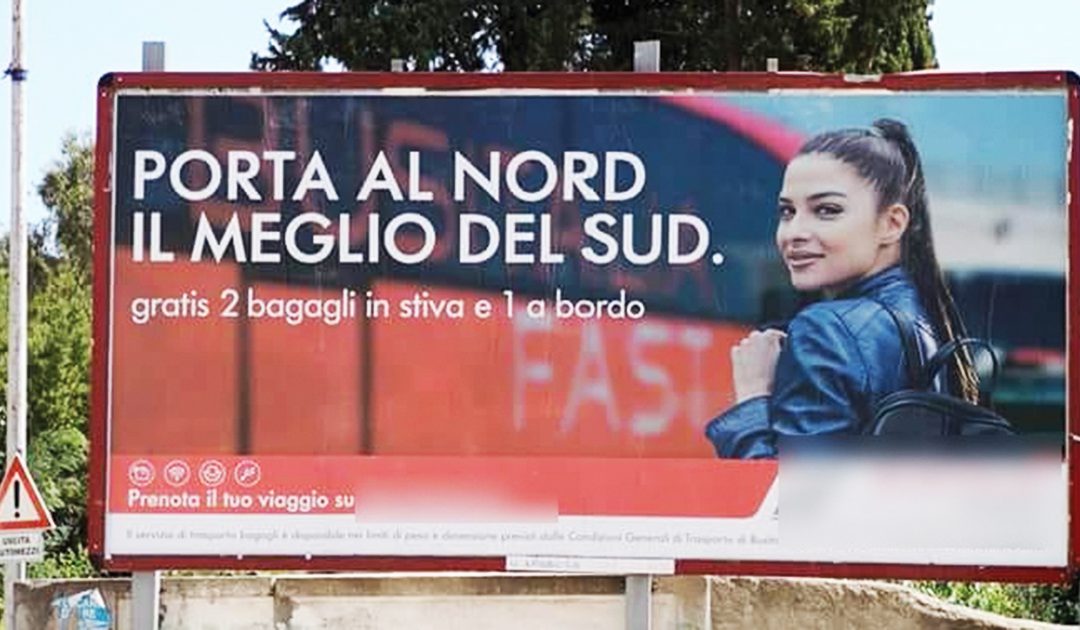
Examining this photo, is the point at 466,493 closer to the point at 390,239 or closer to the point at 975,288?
the point at 390,239

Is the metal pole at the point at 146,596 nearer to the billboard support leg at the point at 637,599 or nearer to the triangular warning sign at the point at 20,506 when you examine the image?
the billboard support leg at the point at 637,599

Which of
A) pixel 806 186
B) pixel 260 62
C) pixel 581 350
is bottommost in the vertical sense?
pixel 581 350

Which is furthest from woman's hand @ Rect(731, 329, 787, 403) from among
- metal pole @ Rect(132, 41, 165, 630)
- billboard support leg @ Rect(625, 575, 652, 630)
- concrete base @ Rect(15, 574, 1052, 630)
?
metal pole @ Rect(132, 41, 165, 630)

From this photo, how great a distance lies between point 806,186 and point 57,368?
26.2m

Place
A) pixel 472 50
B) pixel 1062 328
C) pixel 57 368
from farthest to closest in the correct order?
pixel 57 368, pixel 472 50, pixel 1062 328

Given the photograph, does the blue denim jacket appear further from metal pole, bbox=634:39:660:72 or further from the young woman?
metal pole, bbox=634:39:660:72

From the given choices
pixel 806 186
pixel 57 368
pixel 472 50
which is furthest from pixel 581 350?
pixel 57 368

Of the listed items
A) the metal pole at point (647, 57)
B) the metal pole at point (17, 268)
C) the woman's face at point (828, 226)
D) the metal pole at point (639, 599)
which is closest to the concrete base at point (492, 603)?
the metal pole at point (639, 599)

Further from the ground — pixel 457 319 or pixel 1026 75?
pixel 1026 75

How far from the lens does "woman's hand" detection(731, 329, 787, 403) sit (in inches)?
418

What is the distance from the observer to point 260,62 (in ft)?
98.8

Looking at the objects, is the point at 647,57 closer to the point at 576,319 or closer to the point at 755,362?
the point at 576,319

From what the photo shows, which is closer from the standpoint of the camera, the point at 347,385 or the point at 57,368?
the point at 347,385

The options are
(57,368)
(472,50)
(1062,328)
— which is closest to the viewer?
(1062,328)
